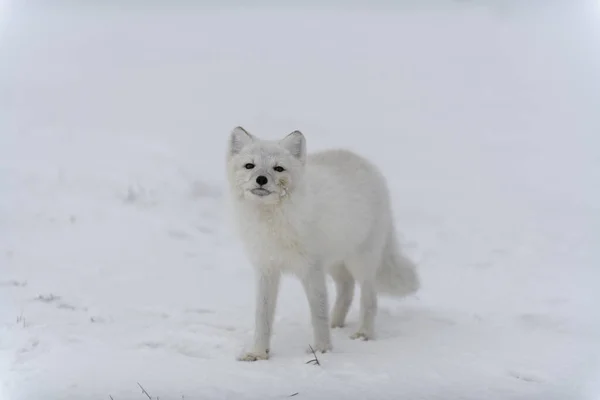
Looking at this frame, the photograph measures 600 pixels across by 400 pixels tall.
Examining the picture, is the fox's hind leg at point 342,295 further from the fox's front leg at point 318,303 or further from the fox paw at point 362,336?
the fox's front leg at point 318,303

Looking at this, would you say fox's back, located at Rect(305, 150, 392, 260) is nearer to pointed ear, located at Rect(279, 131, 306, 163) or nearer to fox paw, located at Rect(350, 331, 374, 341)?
pointed ear, located at Rect(279, 131, 306, 163)

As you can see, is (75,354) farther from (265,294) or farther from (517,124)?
(517,124)

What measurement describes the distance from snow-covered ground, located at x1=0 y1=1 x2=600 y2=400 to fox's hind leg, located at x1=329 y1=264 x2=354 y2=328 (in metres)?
0.20

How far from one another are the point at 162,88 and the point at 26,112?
3.48 ft

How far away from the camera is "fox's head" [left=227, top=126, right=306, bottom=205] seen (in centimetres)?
278

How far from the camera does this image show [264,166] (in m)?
2.81

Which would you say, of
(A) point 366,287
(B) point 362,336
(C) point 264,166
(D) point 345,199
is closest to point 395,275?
(A) point 366,287

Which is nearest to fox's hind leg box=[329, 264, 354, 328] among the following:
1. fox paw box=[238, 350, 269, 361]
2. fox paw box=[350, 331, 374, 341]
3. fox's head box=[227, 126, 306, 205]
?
fox paw box=[350, 331, 374, 341]

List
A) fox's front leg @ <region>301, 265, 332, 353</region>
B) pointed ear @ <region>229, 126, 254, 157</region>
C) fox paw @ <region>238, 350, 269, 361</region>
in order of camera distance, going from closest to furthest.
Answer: fox paw @ <region>238, 350, 269, 361</region>, pointed ear @ <region>229, 126, 254, 157</region>, fox's front leg @ <region>301, 265, 332, 353</region>

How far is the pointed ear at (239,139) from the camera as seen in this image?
117 inches

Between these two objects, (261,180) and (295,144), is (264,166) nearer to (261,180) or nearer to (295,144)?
(261,180)

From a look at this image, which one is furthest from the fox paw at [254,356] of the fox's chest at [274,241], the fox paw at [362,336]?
the fox paw at [362,336]

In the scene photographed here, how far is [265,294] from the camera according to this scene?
3172mm

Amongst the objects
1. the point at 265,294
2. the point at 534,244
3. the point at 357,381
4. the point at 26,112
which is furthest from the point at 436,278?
the point at 26,112
